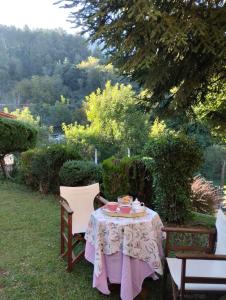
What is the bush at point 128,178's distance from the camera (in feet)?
20.0

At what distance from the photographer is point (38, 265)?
398 cm

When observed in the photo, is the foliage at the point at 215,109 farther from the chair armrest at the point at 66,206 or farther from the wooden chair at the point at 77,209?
the chair armrest at the point at 66,206

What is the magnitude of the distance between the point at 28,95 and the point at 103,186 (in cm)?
4027

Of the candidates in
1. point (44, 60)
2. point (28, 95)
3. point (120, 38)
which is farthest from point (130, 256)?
point (28, 95)

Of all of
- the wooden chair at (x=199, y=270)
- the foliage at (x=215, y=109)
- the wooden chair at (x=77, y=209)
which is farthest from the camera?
the foliage at (x=215, y=109)

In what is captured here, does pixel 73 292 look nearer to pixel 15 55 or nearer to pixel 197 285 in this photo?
pixel 197 285

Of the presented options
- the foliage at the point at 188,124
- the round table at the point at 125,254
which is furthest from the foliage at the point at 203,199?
the round table at the point at 125,254

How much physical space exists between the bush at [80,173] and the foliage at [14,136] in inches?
113

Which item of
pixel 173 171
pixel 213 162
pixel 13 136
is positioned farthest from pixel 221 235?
pixel 213 162

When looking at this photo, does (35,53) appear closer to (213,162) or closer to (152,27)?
(213,162)

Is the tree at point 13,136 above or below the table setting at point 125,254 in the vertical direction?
above

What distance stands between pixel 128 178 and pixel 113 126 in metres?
19.9

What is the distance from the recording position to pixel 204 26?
291 centimetres

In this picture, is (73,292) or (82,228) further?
(82,228)
